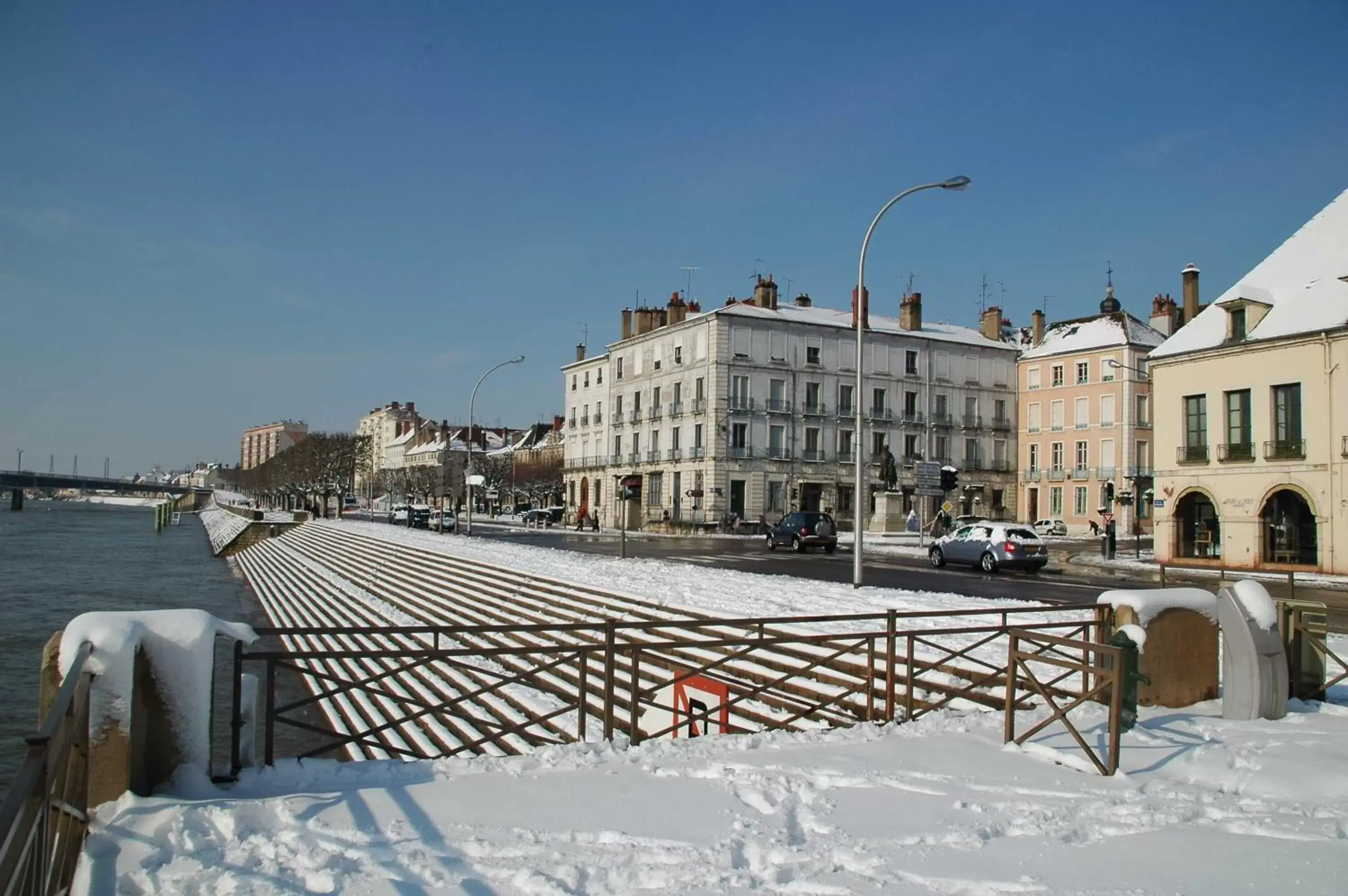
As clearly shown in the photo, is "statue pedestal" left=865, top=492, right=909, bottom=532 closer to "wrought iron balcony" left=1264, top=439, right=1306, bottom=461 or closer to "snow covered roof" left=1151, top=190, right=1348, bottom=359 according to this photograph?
"snow covered roof" left=1151, top=190, right=1348, bottom=359

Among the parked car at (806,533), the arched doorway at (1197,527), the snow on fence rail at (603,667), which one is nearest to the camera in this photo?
the snow on fence rail at (603,667)

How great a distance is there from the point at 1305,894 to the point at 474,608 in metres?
18.2

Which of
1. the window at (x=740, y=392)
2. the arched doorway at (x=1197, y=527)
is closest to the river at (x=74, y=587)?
the window at (x=740, y=392)

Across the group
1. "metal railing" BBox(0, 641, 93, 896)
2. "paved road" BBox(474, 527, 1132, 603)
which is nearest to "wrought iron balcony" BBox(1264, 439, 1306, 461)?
"paved road" BBox(474, 527, 1132, 603)

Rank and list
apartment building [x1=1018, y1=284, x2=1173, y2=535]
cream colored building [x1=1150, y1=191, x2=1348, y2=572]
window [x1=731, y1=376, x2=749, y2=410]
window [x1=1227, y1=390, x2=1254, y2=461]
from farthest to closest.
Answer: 1. window [x1=731, y1=376, x2=749, y2=410]
2. apartment building [x1=1018, y1=284, x2=1173, y2=535]
3. window [x1=1227, y1=390, x2=1254, y2=461]
4. cream colored building [x1=1150, y1=191, x2=1348, y2=572]

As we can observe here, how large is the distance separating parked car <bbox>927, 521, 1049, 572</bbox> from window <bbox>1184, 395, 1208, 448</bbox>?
812 cm

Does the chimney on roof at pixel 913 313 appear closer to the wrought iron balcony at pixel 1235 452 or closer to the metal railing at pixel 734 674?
the wrought iron balcony at pixel 1235 452

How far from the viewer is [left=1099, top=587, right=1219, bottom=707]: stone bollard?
29.6 ft

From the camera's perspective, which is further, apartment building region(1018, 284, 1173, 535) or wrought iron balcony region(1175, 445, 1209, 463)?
apartment building region(1018, 284, 1173, 535)

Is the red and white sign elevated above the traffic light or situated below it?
below

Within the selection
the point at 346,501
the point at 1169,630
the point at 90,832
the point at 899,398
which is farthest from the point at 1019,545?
the point at 346,501

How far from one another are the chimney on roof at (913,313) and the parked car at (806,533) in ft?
103

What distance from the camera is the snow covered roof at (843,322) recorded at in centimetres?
6103

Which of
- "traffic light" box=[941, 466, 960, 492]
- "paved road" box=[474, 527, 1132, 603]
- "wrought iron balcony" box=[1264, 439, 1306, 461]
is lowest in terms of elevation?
"paved road" box=[474, 527, 1132, 603]
